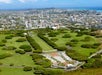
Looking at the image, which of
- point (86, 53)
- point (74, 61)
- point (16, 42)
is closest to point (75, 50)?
point (86, 53)

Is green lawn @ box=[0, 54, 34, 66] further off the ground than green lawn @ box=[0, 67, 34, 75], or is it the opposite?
green lawn @ box=[0, 54, 34, 66]

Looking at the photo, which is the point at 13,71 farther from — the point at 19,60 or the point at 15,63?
the point at 19,60

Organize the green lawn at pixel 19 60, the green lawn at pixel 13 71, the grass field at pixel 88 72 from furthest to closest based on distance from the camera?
the green lawn at pixel 19 60 < the green lawn at pixel 13 71 < the grass field at pixel 88 72

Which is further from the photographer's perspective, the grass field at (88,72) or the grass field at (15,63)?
the grass field at (15,63)

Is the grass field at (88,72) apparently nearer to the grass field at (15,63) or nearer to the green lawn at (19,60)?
the grass field at (15,63)

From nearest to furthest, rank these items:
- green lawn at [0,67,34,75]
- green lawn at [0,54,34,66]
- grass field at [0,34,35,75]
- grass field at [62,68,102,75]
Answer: grass field at [62,68,102,75] → green lawn at [0,67,34,75] → grass field at [0,34,35,75] → green lawn at [0,54,34,66]

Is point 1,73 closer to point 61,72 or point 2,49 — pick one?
point 61,72

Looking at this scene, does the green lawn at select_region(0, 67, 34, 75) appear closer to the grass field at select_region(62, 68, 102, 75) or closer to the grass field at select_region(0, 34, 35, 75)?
the grass field at select_region(0, 34, 35, 75)

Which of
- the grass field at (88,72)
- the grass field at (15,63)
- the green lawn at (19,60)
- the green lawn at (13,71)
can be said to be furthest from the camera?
the green lawn at (19,60)

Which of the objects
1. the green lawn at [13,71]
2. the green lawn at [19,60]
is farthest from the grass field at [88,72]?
the green lawn at [19,60]

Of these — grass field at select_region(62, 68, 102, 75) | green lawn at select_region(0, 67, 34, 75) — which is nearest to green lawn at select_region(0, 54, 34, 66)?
green lawn at select_region(0, 67, 34, 75)

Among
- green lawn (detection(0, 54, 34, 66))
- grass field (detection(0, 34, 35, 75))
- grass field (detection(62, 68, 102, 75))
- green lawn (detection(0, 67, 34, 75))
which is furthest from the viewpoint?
green lawn (detection(0, 54, 34, 66))
